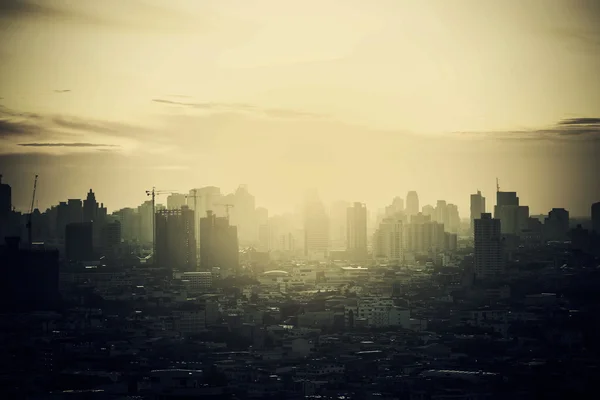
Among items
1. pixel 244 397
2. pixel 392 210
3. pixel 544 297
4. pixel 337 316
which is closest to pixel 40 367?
pixel 244 397

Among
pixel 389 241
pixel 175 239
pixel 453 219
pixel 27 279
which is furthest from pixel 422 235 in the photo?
pixel 27 279

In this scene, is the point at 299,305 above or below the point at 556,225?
below

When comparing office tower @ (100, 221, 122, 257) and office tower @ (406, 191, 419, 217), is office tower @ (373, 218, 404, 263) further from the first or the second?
office tower @ (100, 221, 122, 257)

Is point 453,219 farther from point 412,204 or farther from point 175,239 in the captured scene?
point 175,239

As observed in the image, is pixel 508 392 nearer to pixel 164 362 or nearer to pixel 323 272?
pixel 164 362

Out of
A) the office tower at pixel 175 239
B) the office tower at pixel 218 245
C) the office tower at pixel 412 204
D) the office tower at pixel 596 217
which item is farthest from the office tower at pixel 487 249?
the office tower at pixel 412 204

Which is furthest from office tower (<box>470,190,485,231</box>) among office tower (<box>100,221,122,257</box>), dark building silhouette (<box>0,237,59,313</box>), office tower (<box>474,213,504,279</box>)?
dark building silhouette (<box>0,237,59,313</box>)
